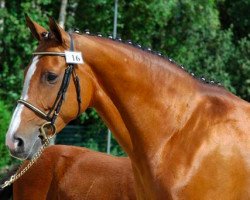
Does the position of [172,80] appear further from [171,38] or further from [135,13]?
[171,38]

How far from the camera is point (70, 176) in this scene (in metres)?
5.47

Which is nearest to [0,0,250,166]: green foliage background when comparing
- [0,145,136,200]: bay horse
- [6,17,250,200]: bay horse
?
[0,145,136,200]: bay horse

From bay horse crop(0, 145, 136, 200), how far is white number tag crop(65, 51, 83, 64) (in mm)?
1698

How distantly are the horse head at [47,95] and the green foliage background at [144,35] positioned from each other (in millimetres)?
6532

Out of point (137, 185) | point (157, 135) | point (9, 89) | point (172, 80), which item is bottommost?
point (9, 89)

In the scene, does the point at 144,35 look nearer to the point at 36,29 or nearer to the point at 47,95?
the point at 36,29

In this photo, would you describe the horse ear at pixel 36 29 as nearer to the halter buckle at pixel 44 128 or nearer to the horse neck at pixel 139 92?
the horse neck at pixel 139 92

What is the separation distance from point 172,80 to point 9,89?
30.3 ft

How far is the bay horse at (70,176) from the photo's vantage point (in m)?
5.35

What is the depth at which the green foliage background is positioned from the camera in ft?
42.0

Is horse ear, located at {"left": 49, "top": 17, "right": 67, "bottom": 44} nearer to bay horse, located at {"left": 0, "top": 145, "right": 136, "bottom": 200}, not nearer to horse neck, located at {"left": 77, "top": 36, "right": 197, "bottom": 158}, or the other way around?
horse neck, located at {"left": 77, "top": 36, "right": 197, "bottom": 158}

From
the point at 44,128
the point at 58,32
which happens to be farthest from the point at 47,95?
the point at 58,32

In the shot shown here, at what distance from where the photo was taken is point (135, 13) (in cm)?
1413

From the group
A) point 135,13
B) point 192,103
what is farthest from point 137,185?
point 135,13
